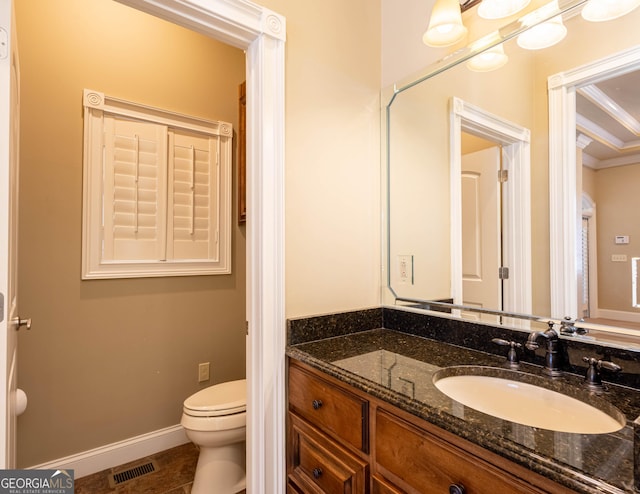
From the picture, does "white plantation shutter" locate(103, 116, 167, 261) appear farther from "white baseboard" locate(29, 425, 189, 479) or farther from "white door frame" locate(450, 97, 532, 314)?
"white door frame" locate(450, 97, 532, 314)

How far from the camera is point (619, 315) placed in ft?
3.22

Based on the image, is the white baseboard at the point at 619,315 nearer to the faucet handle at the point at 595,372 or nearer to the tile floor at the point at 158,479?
the faucet handle at the point at 595,372

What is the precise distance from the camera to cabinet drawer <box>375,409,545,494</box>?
65cm

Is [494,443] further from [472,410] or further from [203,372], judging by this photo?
[203,372]

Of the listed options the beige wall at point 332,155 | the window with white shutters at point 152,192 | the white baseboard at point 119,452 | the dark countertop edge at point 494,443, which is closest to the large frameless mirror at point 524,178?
the beige wall at point 332,155

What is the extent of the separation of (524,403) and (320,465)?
63 centimetres

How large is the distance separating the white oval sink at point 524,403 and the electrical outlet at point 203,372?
1.75 metres

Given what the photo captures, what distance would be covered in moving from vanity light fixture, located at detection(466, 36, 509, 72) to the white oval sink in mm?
1066

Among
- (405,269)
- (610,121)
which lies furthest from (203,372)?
(610,121)

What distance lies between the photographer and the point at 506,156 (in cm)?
127

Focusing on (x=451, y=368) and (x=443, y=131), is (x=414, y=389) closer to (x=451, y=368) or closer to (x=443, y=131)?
(x=451, y=368)

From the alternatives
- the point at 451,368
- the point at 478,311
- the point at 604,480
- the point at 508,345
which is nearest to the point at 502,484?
the point at 604,480

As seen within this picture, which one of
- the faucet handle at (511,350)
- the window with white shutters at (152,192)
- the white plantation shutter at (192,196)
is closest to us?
the faucet handle at (511,350)

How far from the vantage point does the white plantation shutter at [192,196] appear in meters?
2.18
